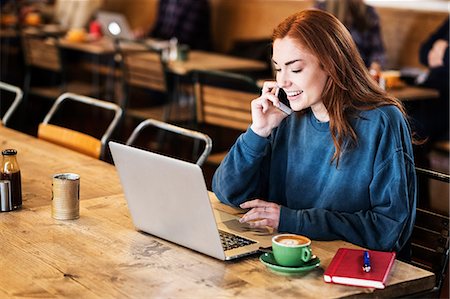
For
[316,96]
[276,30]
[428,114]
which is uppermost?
[276,30]

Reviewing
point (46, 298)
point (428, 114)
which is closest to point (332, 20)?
point (46, 298)

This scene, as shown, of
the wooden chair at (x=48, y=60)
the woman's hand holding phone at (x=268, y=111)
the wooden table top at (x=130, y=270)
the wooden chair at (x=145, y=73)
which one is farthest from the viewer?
the wooden chair at (x=48, y=60)

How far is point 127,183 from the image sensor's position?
83.9 inches

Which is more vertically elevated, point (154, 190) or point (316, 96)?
point (316, 96)

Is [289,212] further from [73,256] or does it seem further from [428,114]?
[428,114]

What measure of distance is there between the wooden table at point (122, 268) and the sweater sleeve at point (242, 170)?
0.28 m

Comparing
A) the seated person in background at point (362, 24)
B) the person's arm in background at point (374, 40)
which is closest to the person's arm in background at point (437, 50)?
the seated person in background at point (362, 24)

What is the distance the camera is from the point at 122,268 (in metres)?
1.91

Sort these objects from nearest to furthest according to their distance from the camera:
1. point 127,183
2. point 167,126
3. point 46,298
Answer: point 46,298
point 127,183
point 167,126

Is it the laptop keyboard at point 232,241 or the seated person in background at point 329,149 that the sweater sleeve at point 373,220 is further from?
the laptop keyboard at point 232,241

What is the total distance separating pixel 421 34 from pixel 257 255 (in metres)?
4.65

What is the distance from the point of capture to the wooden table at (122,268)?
1.78 meters

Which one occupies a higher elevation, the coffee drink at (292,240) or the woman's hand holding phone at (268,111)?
the woman's hand holding phone at (268,111)

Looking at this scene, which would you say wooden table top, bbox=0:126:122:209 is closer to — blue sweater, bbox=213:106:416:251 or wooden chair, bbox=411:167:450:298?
blue sweater, bbox=213:106:416:251
